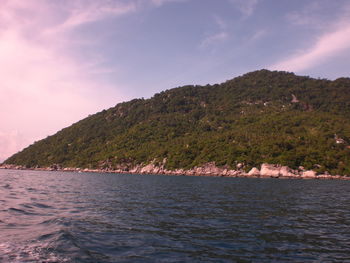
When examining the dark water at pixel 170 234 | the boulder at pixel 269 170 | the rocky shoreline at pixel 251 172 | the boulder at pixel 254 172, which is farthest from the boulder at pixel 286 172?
the dark water at pixel 170 234

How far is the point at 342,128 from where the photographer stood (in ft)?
495

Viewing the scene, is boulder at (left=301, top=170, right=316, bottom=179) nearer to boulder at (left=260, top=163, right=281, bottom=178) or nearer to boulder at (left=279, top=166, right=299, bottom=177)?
boulder at (left=279, top=166, right=299, bottom=177)

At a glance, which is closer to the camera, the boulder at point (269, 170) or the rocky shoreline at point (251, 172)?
the rocky shoreline at point (251, 172)

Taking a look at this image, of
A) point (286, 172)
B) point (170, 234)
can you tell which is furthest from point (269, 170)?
point (170, 234)

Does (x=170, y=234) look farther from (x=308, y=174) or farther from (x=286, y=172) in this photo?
(x=308, y=174)

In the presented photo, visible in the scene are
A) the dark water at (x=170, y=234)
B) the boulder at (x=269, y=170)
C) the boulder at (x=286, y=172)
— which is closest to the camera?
the dark water at (x=170, y=234)

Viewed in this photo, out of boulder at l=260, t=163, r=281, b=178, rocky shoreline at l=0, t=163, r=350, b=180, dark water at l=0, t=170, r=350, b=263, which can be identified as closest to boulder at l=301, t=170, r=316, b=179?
rocky shoreline at l=0, t=163, r=350, b=180

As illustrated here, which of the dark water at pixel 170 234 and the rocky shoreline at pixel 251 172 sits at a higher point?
the rocky shoreline at pixel 251 172

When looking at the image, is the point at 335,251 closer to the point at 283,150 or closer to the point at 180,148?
the point at 283,150

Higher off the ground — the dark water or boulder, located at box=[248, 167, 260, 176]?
boulder, located at box=[248, 167, 260, 176]

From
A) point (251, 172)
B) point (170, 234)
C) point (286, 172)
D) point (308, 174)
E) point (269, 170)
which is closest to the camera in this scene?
point (170, 234)

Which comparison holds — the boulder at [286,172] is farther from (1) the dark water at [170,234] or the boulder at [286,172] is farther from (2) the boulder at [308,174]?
(1) the dark water at [170,234]

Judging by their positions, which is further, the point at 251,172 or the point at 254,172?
the point at 251,172

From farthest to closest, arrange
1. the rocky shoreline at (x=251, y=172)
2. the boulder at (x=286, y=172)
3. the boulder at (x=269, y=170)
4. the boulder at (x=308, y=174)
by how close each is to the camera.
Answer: the boulder at (x=269, y=170)
the boulder at (x=286, y=172)
the rocky shoreline at (x=251, y=172)
the boulder at (x=308, y=174)
